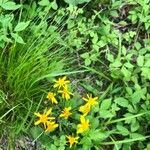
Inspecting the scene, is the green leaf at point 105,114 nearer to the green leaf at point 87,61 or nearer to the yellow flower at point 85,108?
the yellow flower at point 85,108

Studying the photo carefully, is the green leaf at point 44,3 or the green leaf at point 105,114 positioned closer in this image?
the green leaf at point 105,114

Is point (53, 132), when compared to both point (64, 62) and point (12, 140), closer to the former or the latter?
point (12, 140)

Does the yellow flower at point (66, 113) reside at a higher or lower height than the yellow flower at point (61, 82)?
lower

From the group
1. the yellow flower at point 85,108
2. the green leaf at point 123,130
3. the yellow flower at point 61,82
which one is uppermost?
the yellow flower at point 61,82

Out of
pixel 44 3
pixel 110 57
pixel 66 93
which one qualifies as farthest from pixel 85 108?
pixel 44 3

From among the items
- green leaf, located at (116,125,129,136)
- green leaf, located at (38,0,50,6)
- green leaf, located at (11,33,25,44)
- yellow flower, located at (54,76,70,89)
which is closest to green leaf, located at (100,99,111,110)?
green leaf, located at (116,125,129,136)

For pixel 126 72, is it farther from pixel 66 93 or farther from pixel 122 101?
pixel 66 93

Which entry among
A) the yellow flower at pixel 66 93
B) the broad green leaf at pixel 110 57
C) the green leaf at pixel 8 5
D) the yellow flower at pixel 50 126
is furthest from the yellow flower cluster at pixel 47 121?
the green leaf at pixel 8 5

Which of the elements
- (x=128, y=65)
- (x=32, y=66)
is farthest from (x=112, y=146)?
(x=32, y=66)
